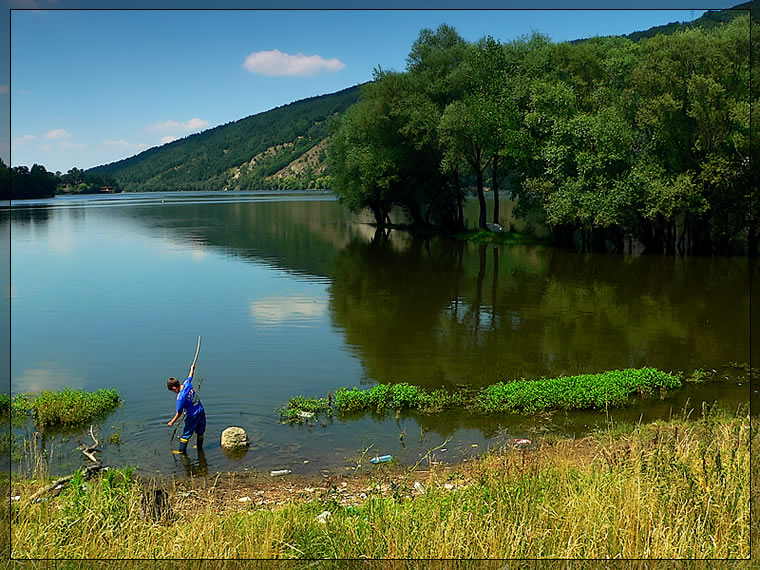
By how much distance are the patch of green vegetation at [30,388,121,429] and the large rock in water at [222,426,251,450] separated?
3.79 meters

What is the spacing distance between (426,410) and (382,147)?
4823 cm

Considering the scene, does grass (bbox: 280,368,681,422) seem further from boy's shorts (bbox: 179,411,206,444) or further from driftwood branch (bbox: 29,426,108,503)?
driftwood branch (bbox: 29,426,108,503)

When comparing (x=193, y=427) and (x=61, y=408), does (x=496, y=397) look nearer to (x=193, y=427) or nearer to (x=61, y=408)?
(x=193, y=427)

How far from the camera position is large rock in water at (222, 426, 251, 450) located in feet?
46.5

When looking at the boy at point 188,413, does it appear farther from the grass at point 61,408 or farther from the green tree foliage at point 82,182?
the green tree foliage at point 82,182

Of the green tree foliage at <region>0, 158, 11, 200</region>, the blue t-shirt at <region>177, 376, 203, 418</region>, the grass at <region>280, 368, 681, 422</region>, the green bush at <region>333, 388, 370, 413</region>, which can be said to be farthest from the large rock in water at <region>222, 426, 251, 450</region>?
the green tree foliage at <region>0, 158, 11, 200</region>

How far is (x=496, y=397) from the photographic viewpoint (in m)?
17.0

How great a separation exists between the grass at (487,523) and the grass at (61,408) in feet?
21.1

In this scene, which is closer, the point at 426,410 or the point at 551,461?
the point at 551,461

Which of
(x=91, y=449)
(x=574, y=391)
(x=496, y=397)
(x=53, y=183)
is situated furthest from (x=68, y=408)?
(x=53, y=183)

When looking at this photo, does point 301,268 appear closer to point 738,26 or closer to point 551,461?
point 738,26

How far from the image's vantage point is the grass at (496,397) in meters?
16.7

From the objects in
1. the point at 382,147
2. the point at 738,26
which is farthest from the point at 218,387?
the point at 382,147

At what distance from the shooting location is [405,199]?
221 ft
